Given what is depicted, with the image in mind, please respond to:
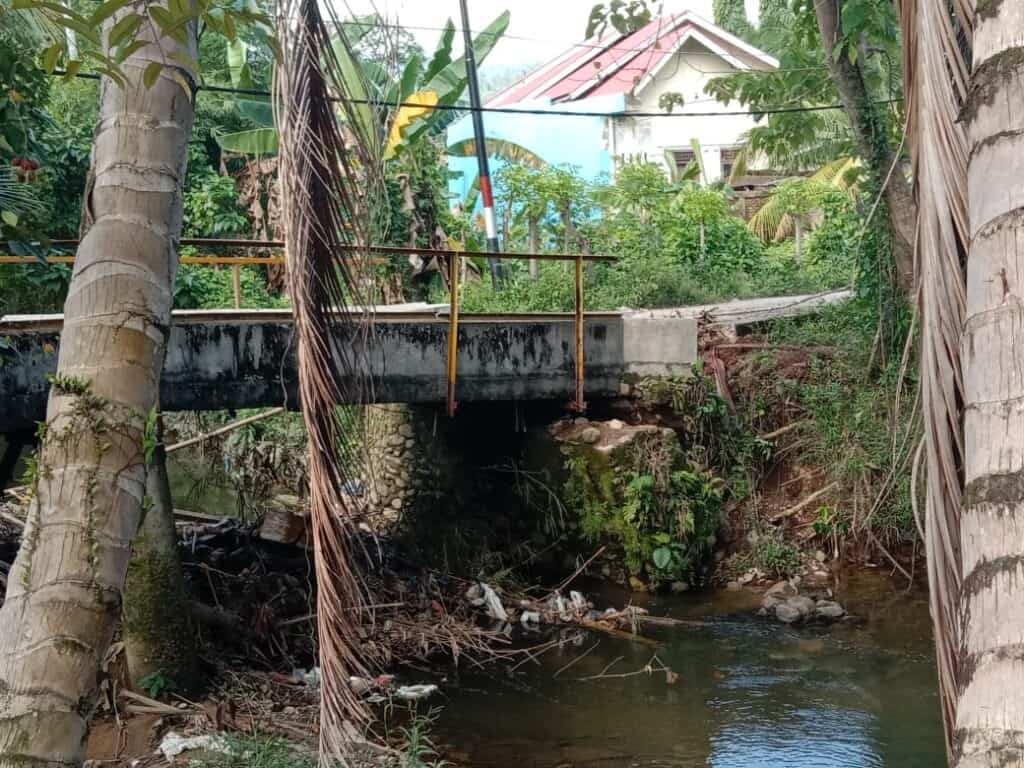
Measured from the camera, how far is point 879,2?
8359 millimetres

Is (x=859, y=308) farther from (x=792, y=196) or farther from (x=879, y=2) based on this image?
(x=792, y=196)

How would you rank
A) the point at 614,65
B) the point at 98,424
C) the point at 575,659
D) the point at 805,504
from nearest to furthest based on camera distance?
the point at 98,424 → the point at 575,659 → the point at 805,504 → the point at 614,65

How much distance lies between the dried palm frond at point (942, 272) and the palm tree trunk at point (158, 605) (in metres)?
5.42

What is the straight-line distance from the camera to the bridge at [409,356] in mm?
6996

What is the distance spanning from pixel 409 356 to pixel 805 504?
4399 mm

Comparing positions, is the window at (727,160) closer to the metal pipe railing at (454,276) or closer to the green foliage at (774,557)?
the green foliage at (774,557)

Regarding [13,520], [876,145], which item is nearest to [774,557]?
[876,145]

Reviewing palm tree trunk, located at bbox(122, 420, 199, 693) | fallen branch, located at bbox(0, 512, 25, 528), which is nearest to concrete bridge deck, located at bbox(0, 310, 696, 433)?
fallen branch, located at bbox(0, 512, 25, 528)

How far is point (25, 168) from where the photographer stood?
498 cm

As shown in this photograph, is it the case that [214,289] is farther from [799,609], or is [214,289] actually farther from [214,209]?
[799,609]

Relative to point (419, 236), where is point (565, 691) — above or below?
below

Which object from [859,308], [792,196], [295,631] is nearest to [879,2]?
[859,308]

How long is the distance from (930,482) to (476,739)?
18.3 feet

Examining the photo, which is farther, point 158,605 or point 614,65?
point 614,65
